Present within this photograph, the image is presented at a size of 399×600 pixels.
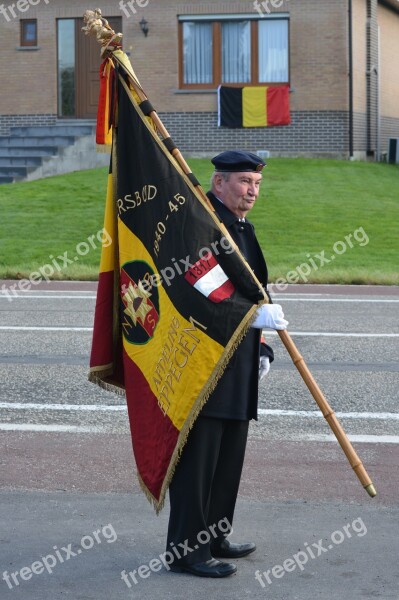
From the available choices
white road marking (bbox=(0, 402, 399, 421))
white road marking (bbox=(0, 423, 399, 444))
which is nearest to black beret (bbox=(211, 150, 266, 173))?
white road marking (bbox=(0, 423, 399, 444))

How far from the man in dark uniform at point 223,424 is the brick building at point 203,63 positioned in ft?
77.7

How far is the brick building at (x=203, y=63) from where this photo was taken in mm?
28188

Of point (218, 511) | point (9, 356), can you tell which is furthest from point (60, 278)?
point (218, 511)

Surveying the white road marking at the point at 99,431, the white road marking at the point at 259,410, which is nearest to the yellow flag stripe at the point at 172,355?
the white road marking at the point at 99,431

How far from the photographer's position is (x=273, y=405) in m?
8.18

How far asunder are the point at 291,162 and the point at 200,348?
23022 millimetres

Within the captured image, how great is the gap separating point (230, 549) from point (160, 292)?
4.11 feet

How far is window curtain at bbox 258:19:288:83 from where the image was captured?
28359 mm

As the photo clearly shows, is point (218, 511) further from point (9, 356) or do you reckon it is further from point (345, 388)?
point (9, 356)

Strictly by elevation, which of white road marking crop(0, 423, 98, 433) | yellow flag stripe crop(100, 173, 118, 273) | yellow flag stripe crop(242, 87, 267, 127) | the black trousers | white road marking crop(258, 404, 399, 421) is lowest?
white road marking crop(258, 404, 399, 421)

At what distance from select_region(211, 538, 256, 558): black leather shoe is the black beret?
171cm

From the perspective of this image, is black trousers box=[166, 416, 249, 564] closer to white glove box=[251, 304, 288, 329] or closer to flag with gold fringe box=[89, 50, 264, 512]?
flag with gold fringe box=[89, 50, 264, 512]

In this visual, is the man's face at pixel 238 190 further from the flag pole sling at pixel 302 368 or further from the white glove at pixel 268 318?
the white glove at pixel 268 318

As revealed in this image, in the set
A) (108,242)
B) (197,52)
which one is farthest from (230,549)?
(197,52)
